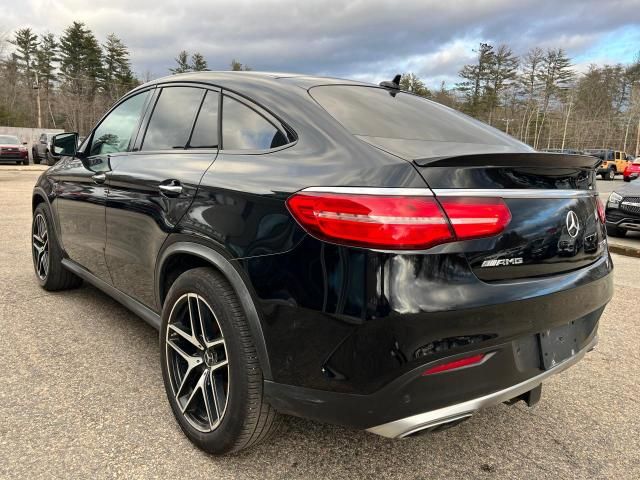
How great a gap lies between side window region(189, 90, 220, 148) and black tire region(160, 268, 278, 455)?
2.20ft

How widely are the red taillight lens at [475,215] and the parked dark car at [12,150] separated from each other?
28.2 meters

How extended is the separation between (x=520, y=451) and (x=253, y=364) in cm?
133

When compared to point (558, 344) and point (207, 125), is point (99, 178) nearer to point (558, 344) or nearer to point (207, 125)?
point (207, 125)

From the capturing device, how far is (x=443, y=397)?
1.66 m

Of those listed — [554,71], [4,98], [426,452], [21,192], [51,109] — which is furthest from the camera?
[554,71]

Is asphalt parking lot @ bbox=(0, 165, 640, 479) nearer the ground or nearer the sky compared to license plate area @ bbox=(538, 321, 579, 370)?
nearer the ground

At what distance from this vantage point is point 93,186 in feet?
10.6

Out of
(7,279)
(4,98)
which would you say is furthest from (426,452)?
(4,98)

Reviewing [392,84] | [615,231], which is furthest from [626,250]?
[392,84]

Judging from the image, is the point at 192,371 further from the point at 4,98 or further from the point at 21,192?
the point at 4,98

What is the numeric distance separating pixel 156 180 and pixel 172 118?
1.56 feet

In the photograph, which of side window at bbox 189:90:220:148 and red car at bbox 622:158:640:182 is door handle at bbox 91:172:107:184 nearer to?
side window at bbox 189:90:220:148

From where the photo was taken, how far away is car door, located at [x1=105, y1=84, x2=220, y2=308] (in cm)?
237

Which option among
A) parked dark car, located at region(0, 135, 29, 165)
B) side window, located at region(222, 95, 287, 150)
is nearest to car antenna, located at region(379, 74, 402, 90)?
side window, located at region(222, 95, 287, 150)
